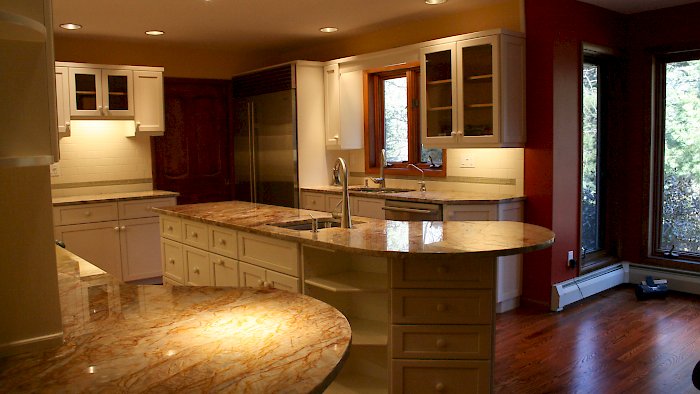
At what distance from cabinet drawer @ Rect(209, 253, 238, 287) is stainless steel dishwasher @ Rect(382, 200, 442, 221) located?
1.61m

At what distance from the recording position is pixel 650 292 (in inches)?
190

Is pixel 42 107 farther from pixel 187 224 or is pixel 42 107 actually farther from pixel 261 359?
pixel 187 224

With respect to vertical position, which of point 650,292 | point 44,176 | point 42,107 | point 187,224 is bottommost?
point 650,292

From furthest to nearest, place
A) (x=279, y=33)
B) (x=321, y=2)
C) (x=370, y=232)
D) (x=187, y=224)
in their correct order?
(x=279, y=33), (x=321, y=2), (x=187, y=224), (x=370, y=232)

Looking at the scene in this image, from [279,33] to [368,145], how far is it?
142cm

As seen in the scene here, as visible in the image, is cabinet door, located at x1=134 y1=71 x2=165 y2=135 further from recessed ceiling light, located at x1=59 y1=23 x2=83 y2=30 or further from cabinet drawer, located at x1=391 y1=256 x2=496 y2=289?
cabinet drawer, located at x1=391 y1=256 x2=496 y2=289

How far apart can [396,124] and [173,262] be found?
262cm

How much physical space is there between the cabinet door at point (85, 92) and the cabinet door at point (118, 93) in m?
0.05

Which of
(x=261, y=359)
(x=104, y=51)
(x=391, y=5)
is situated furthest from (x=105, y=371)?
(x=104, y=51)

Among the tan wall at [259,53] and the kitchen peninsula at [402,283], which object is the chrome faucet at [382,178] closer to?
the tan wall at [259,53]

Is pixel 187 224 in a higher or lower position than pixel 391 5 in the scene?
lower

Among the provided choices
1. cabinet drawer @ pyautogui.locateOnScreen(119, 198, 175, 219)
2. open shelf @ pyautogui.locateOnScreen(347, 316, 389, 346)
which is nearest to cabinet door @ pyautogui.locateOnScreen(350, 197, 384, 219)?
cabinet drawer @ pyautogui.locateOnScreen(119, 198, 175, 219)

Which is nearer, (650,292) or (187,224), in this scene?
(187,224)

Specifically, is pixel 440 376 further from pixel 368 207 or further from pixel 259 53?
pixel 259 53
